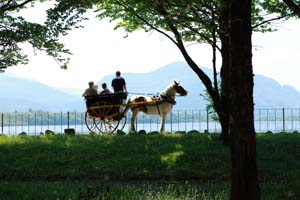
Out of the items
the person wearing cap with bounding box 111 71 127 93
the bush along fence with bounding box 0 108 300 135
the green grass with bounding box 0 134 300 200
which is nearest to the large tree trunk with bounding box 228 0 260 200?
the green grass with bounding box 0 134 300 200

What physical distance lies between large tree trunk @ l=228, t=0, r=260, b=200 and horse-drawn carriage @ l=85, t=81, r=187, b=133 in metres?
13.0

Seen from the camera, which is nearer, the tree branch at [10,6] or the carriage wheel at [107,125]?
the tree branch at [10,6]

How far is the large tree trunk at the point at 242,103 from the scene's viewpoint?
6926mm

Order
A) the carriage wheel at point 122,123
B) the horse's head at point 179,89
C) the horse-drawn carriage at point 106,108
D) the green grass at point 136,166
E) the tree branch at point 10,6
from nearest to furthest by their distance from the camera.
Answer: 1. the green grass at point 136,166
2. the tree branch at point 10,6
3. the horse-drawn carriage at point 106,108
4. the horse's head at point 179,89
5. the carriage wheel at point 122,123

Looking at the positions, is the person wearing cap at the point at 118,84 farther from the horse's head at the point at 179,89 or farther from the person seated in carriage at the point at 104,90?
the horse's head at the point at 179,89

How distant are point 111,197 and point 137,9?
946 centimetres

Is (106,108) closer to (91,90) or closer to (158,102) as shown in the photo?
(91,90)

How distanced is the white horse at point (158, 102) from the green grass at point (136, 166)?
371 centimetres

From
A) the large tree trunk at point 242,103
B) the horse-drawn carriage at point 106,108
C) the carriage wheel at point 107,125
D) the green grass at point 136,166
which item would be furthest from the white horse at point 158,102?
the large tree trunk at point 242,103

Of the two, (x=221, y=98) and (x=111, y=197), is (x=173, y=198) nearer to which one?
(x=111, y=197)

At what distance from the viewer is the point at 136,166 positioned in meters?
13.6

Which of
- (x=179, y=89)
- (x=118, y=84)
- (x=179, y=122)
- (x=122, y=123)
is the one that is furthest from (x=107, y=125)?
(x=179, y=122)

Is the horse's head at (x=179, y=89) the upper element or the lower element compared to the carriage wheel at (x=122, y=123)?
upper

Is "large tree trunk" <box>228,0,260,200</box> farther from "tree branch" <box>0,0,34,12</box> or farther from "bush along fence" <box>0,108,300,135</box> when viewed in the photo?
"bush along fence" <box>0,108,300,135</box>
